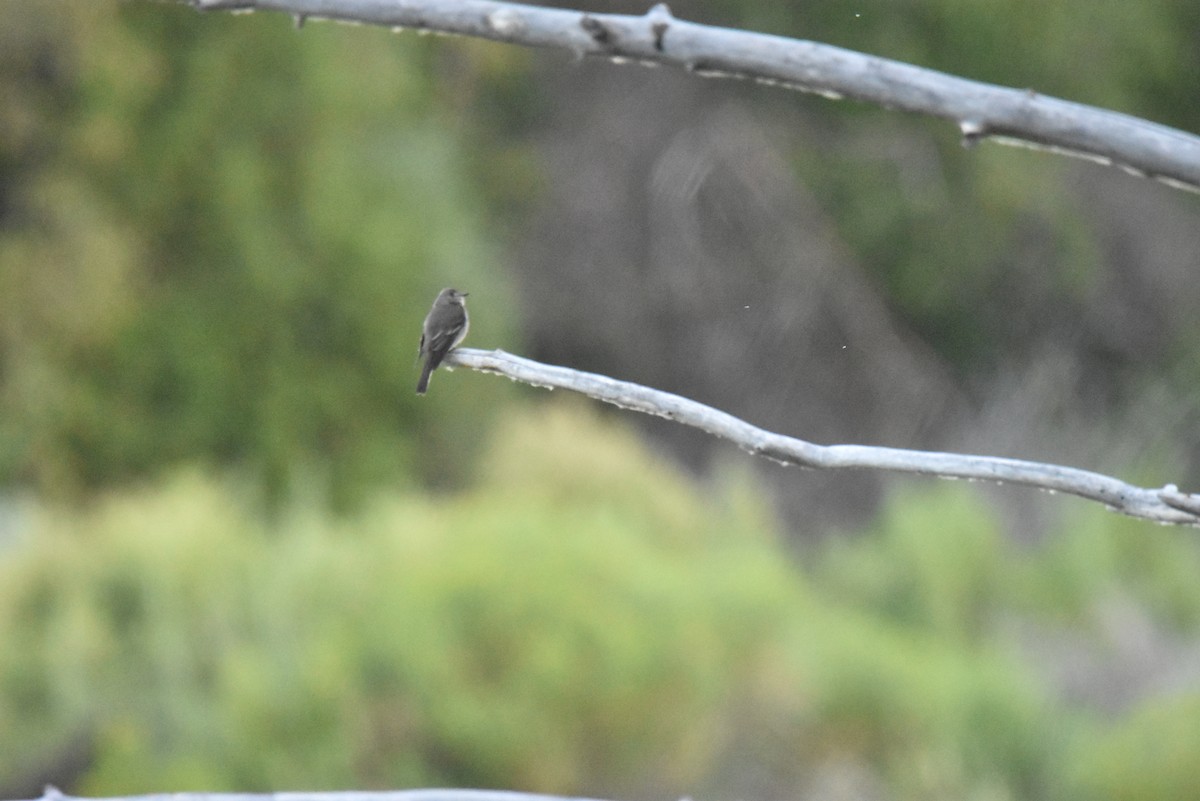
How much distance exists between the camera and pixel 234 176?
10.6 meters

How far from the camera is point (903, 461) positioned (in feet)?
6.16

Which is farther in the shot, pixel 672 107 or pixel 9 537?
pixel 672 107

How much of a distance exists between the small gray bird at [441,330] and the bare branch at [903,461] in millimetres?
754

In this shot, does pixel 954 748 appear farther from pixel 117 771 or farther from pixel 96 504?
pixel 96 504

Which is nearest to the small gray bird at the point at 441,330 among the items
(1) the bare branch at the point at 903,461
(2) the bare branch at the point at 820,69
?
(1) the bare branch at the point at 903,461

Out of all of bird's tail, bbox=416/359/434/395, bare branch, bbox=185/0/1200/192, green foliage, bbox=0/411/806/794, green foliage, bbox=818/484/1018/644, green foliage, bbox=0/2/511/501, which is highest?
green foliage, bbox=0/2/511/501

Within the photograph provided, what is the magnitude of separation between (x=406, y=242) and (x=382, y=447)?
1.35 meters

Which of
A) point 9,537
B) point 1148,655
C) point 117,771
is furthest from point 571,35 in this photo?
point 9,537

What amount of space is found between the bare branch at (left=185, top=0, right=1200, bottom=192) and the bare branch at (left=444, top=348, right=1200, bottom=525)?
13.0 inches

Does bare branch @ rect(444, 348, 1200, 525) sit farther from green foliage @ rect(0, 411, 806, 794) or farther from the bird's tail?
green foliage @ rect(0, 411, 806, 794)

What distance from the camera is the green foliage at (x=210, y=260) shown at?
10227 millimetres

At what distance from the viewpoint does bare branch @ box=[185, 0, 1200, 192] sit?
1.75 meters

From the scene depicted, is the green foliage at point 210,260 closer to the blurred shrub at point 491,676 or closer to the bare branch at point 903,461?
the blurred shrub at point 491,676

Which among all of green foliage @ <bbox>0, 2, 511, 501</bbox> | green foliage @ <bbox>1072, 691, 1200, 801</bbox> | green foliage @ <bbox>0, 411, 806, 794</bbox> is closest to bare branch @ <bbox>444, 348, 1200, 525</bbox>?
green foliage @ <bbox>0, 411, 806, 794</bbox>
